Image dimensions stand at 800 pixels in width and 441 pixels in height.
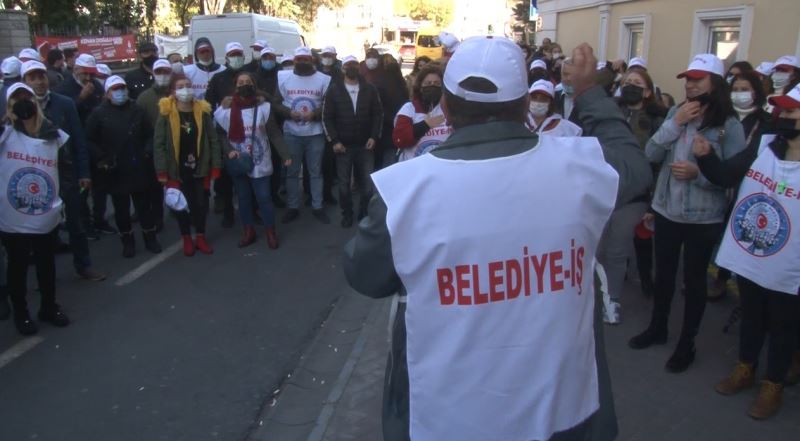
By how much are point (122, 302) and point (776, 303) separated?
193 inches

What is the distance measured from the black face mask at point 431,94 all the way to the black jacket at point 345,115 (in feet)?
6.93

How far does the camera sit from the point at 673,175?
4406 millimetres

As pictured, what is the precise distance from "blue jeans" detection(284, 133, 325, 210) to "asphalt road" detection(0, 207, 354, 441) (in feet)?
3.55

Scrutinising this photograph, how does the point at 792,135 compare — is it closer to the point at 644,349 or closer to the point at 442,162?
the point at 644,349

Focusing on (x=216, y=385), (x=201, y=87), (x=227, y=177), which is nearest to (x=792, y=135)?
(x=216, y=385)

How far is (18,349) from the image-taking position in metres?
5.13

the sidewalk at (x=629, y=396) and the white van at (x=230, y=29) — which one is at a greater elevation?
the white van at (x=230, y=29)

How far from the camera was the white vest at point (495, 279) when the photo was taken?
5.65 feet

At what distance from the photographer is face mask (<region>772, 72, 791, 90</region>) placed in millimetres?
6395

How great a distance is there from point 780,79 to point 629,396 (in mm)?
3849

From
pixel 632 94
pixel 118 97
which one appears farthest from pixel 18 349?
pixel 632 94

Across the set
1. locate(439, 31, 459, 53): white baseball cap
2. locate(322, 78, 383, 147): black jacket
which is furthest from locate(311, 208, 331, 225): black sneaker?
locate(439, 31, 459, 53): white baseball cap

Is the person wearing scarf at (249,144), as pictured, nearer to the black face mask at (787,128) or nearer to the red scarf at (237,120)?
the red scarf at (237,120)

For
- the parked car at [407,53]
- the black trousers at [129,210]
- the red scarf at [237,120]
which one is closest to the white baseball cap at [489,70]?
the red scarf at [237,120]
